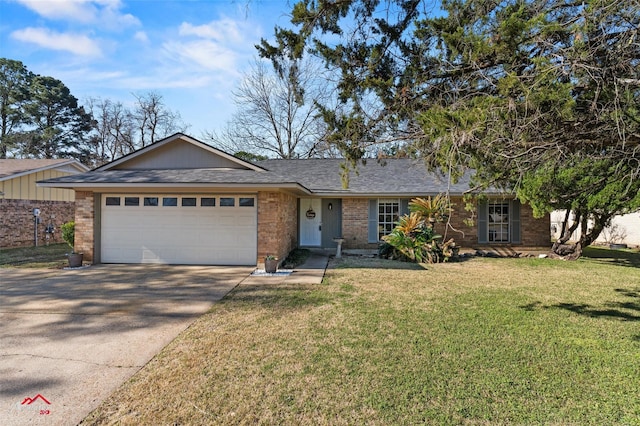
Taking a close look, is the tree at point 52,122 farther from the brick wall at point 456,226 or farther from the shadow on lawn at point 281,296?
the shadow on lawn at point 281,296

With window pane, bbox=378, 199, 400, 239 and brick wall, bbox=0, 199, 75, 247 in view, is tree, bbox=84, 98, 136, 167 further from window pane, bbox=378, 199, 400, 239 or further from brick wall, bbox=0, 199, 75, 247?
window pane, bbox=378, 199, 400, 239

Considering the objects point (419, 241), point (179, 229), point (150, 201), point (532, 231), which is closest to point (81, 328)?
point (179, 229)

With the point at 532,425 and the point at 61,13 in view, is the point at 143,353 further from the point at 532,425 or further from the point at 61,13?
the point at 61,13

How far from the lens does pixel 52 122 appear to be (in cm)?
3319

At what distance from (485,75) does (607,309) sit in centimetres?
499

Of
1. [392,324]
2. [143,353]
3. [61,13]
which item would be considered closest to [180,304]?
[143,353]

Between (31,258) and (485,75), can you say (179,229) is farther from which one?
(485,75)

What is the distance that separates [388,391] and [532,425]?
3.79 feet

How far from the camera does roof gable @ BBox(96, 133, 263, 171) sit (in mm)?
11094

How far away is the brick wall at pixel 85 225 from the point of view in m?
10.3

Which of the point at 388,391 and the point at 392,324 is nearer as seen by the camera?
the point at 388,391

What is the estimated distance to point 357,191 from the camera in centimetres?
1348

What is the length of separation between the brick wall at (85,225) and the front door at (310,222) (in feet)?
24.0

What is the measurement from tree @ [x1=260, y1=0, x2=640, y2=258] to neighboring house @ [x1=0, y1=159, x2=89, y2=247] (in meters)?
15.1
